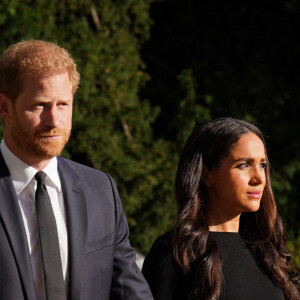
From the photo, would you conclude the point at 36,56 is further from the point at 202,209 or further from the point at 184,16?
the point at 184,16

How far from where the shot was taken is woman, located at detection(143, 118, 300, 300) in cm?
296

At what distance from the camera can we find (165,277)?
2947 mm

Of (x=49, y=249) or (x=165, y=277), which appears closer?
(x=49, y=249)

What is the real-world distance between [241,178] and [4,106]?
1070 millimetres

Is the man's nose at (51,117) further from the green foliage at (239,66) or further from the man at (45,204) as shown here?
the green foliage at (239,66)

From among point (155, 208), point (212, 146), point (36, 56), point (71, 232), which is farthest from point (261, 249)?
point (155, 208)

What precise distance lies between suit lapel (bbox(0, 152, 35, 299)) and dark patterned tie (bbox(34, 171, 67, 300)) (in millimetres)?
59

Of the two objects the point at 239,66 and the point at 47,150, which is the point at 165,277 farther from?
the point at 239,66

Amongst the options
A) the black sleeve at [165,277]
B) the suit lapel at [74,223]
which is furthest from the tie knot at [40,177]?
the black sleeve at [165,277]

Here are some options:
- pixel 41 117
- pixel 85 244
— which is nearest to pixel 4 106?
pixel 41 117

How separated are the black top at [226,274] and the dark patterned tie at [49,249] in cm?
58

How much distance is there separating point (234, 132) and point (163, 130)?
4.30 meters

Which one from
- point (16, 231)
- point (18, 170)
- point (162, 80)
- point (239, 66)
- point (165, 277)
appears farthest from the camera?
point (239, 66)

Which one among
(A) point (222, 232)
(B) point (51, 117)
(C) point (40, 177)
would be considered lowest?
(A) point (222, 232)
